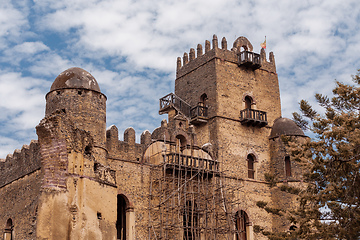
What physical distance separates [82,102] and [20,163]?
381 cm

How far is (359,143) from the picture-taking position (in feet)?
52.0

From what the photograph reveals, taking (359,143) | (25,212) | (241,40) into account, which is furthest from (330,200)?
(241,40)

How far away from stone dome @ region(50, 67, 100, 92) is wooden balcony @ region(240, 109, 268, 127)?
857 cm

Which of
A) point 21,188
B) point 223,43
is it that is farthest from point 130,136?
point 223,43

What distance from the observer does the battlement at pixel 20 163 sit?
20.9 m

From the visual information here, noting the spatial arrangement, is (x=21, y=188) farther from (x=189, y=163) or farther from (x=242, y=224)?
(x=242, y=224)

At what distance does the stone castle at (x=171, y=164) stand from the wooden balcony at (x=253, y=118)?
5 centimetres

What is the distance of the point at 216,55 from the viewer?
27906 millimetres

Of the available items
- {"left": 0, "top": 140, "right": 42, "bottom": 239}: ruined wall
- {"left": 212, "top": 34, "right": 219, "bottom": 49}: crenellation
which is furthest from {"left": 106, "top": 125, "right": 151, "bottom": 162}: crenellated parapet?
{"left": 212, "top": 34, "right": 219, "bottom": 49}: crenellation

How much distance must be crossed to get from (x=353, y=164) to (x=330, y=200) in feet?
5.39

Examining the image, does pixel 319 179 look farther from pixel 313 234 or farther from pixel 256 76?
pixel 256 76

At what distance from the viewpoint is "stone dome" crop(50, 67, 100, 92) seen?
21125mm

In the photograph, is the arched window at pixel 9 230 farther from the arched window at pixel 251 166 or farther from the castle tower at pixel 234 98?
the arched window at pixel 251 166

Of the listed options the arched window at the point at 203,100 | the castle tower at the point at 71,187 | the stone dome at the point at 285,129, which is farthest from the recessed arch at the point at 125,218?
the stone dome at the point at 285,129
